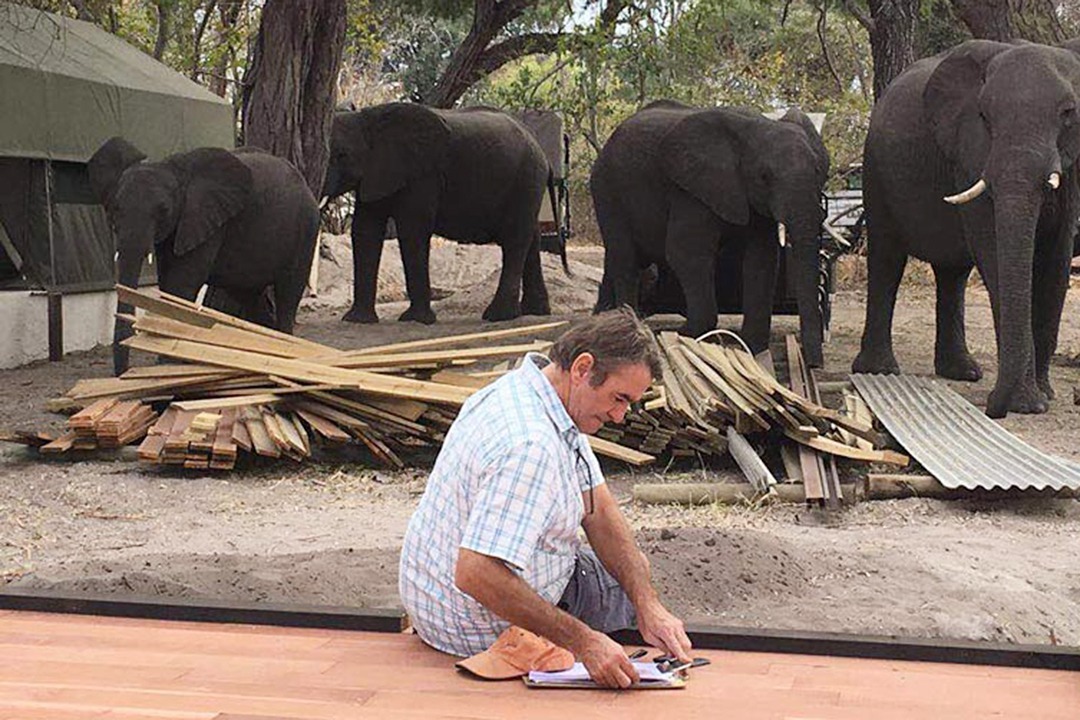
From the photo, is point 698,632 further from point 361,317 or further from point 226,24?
point 226,24

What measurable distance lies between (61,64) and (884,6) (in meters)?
8.82

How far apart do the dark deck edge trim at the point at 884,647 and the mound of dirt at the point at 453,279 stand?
1596cm

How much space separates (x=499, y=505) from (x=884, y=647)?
123 centimetres

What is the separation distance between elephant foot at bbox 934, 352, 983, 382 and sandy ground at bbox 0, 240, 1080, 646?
1.75 m

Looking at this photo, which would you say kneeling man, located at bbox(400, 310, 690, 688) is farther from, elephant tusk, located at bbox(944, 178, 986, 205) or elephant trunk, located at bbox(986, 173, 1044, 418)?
elephant tusk, located at bbox(944, 178, 986, 205)

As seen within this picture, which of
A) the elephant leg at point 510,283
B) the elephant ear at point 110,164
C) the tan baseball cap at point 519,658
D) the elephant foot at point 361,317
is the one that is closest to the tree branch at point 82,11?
the elephant foot at point 361,317

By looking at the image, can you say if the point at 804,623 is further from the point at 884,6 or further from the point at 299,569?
the point at 884,6

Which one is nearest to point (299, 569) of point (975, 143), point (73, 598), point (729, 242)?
point (73, 598)

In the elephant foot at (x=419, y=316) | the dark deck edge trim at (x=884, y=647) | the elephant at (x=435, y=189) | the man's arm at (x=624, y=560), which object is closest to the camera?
the dark deck edge trim at (x=884, y=647)

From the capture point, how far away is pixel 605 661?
4324 mm

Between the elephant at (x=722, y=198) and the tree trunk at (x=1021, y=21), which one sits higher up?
the tree trunk at (x=1021, y=21)

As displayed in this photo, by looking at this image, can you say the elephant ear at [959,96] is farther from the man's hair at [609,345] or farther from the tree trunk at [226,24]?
the tree trunk at [226,24]

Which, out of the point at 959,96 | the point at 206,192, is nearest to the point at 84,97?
the point at 206,192

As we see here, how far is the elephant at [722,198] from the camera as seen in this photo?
1394cm
